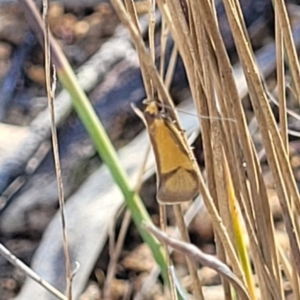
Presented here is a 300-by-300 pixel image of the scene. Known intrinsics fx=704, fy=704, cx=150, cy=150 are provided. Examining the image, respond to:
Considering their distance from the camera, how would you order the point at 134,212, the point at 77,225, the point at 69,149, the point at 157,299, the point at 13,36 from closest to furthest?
the point at 134,212 < the point at 157,299 < the point at 77,225 < the point at 69,149 < the point at 13,36

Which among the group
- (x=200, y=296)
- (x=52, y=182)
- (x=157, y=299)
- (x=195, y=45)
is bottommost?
(x=157, y=299)

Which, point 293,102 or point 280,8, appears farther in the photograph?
point 293,102

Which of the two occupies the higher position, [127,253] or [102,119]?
[102,119]

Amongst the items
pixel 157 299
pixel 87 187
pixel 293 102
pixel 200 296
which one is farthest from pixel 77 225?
pixel 200 296

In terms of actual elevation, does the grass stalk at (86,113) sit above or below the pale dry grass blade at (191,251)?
above

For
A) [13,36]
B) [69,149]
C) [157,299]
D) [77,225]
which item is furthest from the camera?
[13,36]

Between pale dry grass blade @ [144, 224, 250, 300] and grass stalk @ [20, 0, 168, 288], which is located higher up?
grass stalk @ [20, 0, 168, 288]

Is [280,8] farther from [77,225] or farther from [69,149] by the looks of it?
[69,149]
